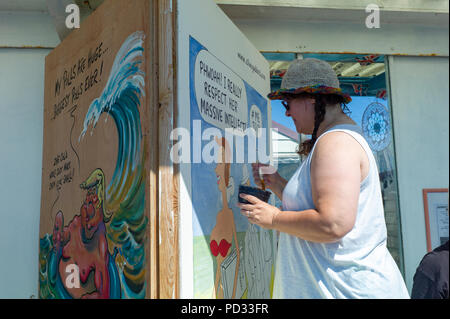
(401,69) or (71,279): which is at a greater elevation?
(401,69)

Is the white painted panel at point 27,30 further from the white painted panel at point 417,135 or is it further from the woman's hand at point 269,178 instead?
the white painted panel at point 417,135

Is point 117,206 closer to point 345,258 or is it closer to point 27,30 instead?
point 345,258

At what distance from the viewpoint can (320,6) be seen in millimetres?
3988

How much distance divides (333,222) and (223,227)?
29.6 inches

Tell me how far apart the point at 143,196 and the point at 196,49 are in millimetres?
703

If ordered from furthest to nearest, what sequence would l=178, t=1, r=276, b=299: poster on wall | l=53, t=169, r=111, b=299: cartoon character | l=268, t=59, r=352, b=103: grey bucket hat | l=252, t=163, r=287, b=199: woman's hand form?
l=252, t=163, r=287, b=199: woman's hand
l=53, t=169, r=111, b=299: cartoon character
l=178, t=1, r=276, b=299: poster on wall
l=268, t=59, r=352, b=103: grey bucket hat

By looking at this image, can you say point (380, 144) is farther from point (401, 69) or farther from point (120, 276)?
point (120, 276)

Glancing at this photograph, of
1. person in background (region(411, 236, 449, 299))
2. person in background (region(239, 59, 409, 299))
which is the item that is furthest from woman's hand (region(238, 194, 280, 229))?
person in background (region(411, 236, 449, 299))

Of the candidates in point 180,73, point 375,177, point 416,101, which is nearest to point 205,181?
point 180,73

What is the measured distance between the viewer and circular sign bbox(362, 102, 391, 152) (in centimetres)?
432

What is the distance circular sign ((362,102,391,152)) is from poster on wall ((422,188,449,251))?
657 millimetres

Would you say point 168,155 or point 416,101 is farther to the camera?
point 416,101

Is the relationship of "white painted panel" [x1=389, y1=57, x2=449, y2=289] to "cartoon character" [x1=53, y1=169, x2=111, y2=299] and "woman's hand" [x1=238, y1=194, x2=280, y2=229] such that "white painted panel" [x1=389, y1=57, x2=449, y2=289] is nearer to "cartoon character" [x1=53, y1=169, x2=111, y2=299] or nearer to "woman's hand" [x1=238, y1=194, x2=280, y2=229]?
"woman's hand" [x1=238, y1=194, x2=280, y2=229]

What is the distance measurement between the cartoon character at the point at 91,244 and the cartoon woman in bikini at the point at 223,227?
481 mm
